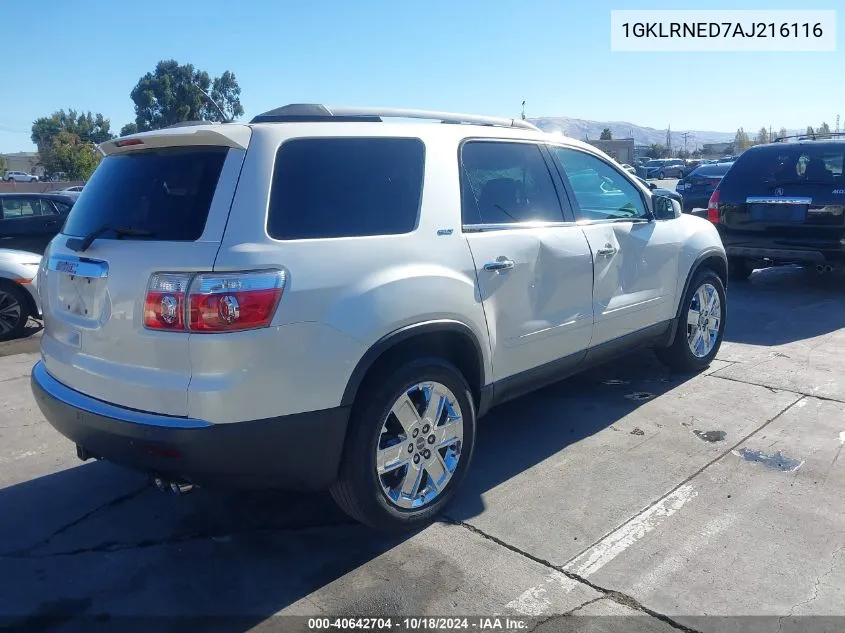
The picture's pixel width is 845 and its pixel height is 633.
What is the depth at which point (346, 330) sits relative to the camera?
9.74 feet

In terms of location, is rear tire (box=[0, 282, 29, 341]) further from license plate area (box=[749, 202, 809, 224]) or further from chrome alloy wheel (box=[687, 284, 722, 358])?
license plate area (box=[749, 202, 809, 224])

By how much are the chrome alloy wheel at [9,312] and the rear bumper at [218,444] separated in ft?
17.0

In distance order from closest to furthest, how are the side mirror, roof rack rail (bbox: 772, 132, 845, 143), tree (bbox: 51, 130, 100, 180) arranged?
1. the side mirror
2. roof rack rail (bbox: 772, 132, 845, 143)
3. tree (bbox: 51, 130, 100, 180)

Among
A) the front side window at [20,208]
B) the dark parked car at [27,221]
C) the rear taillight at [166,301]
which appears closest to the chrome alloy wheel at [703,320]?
the rear taillight at [166,301]

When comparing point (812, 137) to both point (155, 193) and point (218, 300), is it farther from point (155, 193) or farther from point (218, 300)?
point (218, 300)

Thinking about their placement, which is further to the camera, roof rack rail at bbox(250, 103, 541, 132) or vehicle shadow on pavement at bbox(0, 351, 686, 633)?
roof rack rail at bbox(250, 103, 541, 132)

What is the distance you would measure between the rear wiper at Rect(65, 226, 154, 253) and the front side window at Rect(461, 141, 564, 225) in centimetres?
152

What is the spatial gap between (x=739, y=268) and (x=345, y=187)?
790cm

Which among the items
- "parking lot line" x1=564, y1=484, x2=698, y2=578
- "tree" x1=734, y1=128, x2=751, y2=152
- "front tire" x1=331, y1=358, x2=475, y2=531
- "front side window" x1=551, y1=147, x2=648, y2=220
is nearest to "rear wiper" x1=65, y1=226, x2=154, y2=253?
"front tire" x1=331, y1=358, x2=475, y2=531

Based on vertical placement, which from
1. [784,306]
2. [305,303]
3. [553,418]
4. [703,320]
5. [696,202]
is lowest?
[553,418]

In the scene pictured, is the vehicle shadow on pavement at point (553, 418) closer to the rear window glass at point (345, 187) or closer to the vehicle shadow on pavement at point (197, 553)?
the vehicle shadow on pavement at point (197, 553)

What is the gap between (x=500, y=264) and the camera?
3.72 metres

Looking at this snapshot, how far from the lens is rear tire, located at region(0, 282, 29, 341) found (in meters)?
7.54

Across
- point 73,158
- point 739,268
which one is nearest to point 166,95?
point 73,158
